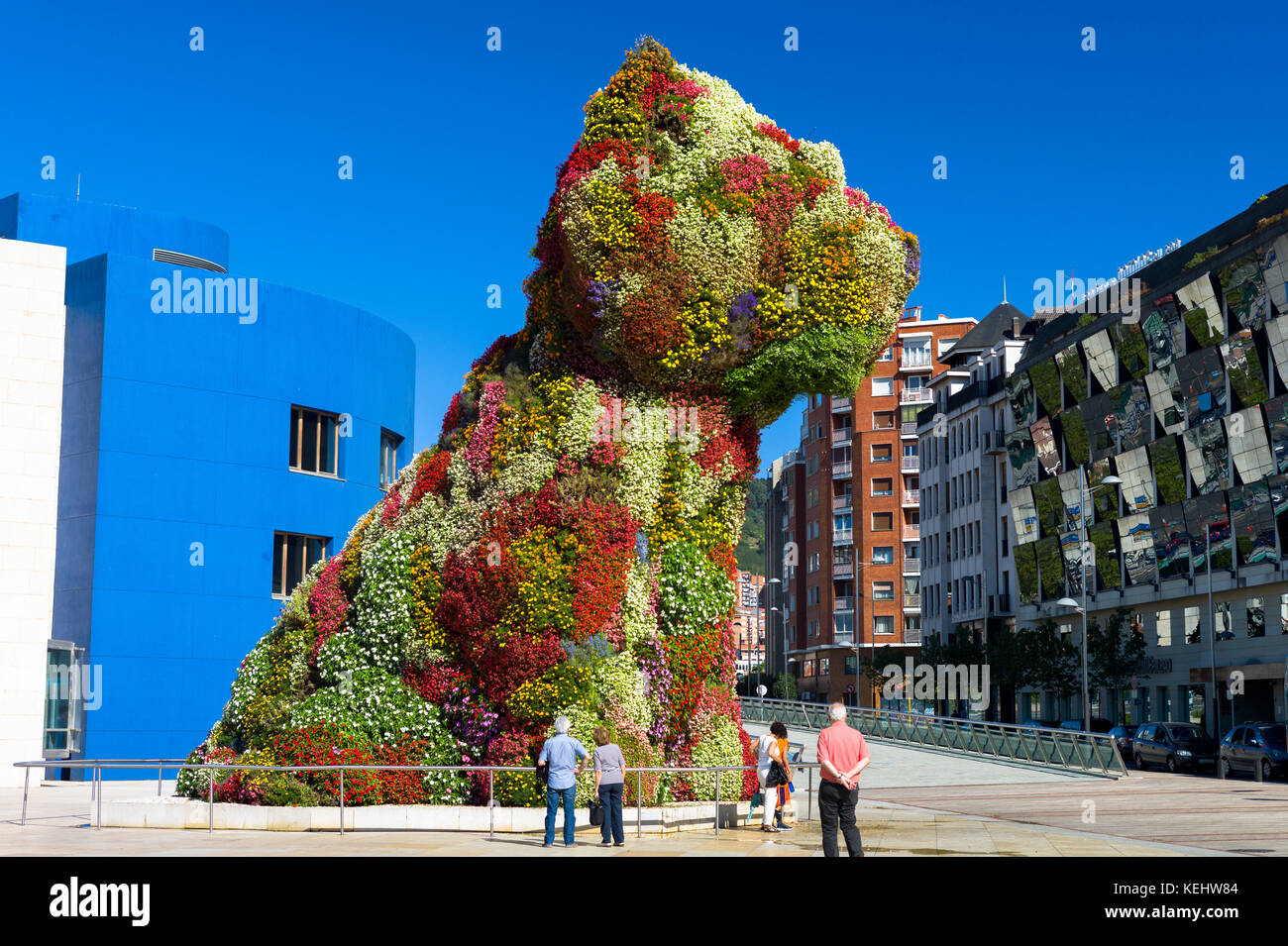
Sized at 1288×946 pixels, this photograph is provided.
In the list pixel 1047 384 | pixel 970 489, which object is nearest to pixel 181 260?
pixel 1047 384

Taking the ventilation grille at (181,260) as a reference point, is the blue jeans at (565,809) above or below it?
below

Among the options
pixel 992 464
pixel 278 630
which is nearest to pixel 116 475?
pixel 278 630

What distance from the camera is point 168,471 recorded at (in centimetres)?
3678

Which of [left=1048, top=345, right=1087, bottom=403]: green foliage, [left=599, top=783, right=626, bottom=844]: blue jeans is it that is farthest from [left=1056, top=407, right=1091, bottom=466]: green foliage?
[left=599, top=783, right=626, bottom=844]: blue jeans

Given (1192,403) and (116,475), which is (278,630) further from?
(1192,403)

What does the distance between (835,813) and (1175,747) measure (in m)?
35.4

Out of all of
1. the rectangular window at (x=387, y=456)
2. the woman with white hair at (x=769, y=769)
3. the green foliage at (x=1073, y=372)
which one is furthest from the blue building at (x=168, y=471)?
the green foliage at (x=1073, y=372)

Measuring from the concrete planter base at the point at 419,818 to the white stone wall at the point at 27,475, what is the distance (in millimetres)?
14695

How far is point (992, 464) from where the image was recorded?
9038 cm

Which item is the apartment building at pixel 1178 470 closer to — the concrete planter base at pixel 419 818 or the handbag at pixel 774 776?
the handbag at pixel 774 776

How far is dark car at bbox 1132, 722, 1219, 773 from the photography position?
44.8 m

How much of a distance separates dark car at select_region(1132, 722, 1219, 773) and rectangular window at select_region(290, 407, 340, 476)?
2727 centimetres

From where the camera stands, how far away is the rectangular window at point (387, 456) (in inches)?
1716
